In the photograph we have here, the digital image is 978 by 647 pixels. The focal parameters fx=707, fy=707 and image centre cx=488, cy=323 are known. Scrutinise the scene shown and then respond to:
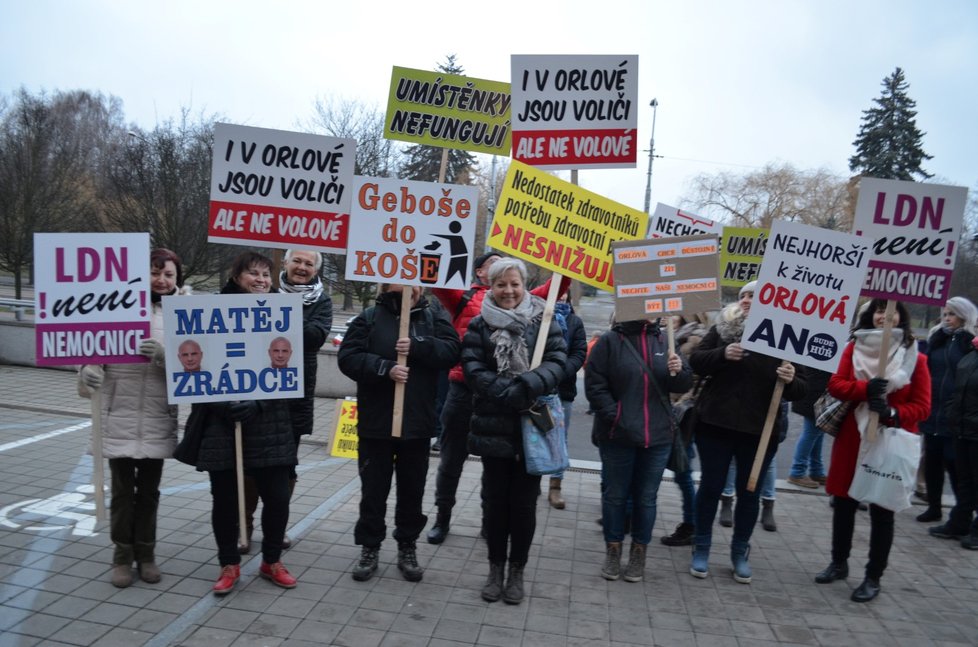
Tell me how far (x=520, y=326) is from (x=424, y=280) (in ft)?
2.46

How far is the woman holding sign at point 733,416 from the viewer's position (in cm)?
480

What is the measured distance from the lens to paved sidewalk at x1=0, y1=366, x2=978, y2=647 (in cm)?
401

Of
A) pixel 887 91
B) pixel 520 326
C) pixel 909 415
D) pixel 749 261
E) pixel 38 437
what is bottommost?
pixel 38 437

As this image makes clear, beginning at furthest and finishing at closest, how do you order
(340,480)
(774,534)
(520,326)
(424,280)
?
(340,480)
(774,534)
(424,280)
(520,326)

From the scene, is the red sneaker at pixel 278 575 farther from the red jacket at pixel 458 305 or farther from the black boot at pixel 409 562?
the red jacket at pixel 458 305

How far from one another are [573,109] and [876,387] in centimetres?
290

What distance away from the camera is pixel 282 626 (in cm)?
402

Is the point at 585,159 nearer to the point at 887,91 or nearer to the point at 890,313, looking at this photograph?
the point at 890,313

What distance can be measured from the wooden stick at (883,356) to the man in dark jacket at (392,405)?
9.15 ft

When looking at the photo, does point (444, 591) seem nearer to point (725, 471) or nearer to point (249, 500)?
point (249, 500)

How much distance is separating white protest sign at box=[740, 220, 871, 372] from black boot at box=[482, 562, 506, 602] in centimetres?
218

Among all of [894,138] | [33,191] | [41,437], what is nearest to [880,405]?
[41,437]

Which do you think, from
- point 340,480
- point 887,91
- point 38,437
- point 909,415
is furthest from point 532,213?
point 887,91

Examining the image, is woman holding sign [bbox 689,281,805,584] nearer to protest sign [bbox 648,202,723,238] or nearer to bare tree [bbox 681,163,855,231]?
protest sign [bbox 648,202,723,238]
